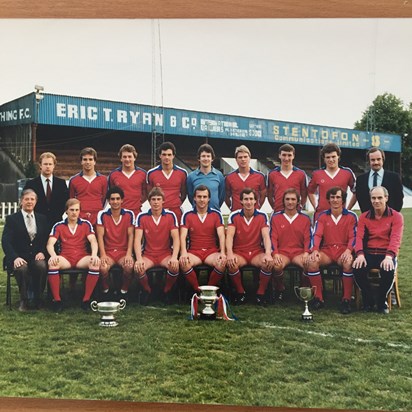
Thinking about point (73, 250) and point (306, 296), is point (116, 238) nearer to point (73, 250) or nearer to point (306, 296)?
point (73, 250)

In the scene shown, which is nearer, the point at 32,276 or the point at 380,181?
the point at 380,181

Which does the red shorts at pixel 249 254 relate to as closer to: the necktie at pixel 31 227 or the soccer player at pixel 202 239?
the soccer player at pixel 202 239

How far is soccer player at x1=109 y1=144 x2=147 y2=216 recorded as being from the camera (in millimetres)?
1762

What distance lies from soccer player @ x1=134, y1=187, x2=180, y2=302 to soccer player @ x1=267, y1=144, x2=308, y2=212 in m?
0.39

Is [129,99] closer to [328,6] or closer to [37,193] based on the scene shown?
[37,193]

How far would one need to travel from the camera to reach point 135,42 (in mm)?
1812

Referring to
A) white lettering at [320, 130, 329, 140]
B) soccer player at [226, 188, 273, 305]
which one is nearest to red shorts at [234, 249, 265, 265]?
soccer player at [226, 188, 273, 305]

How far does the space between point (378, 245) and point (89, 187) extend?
3.67ft

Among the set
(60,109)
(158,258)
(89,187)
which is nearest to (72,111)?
(60,109)

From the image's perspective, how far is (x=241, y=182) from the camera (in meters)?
1.75

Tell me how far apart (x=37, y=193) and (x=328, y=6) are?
130 cm

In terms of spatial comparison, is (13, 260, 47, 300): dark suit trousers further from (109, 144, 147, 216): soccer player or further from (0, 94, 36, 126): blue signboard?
(0, 94, 36, 126): blue signboard

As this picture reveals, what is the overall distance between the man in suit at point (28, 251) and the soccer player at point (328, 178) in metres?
1.05

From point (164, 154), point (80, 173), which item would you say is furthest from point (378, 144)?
point (80, 173)
